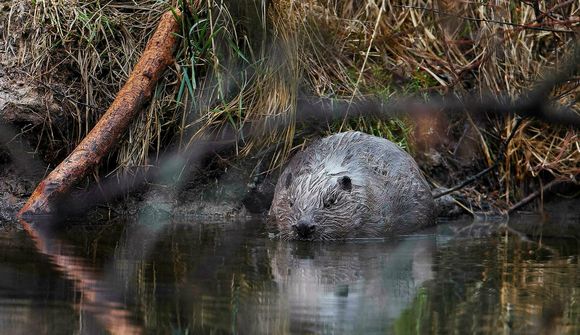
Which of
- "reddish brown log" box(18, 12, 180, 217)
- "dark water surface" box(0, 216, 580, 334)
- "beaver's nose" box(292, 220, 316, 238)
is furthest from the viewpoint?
"reddish brown log" box(18, 12, 180, 217)

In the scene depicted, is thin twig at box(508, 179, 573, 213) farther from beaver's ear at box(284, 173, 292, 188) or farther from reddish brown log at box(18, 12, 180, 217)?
reddish brown log at box(18, 12, 180, 217)

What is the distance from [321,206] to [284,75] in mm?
1520

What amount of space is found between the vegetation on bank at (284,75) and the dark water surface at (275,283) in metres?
1.03

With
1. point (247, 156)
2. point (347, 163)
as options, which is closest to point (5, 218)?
point (247, 156)

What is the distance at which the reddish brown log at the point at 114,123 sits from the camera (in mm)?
6461

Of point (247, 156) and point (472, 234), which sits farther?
point (247, 156)

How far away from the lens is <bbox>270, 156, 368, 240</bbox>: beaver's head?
631cm

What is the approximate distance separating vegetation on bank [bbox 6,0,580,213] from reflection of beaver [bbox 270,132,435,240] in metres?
0.67

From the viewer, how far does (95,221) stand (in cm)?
690

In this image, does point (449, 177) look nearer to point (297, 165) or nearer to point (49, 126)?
point (297, 165)

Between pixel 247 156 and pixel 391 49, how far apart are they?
1.88 m

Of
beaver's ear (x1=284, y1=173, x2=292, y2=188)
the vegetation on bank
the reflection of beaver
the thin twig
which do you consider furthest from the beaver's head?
the thin twig

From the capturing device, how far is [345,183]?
21.3 ft

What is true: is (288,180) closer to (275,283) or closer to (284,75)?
(284,75)
